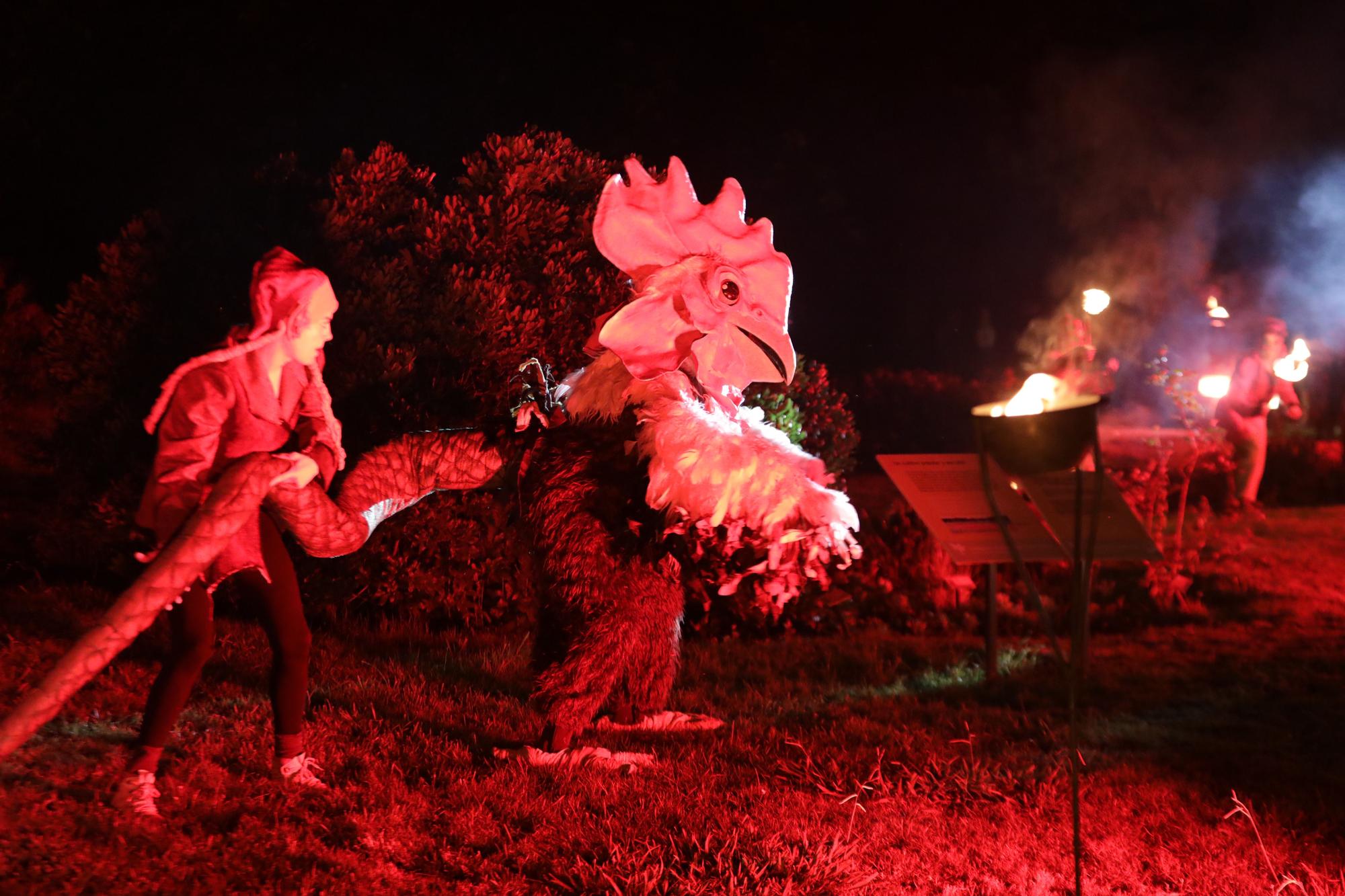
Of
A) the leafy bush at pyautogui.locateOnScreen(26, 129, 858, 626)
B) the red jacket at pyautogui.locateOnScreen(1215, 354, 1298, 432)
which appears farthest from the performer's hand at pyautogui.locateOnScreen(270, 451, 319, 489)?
the red jacket at pyautogui.locateOnScreen(1215, 354, 1298, 432)

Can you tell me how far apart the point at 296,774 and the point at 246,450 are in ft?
3.92

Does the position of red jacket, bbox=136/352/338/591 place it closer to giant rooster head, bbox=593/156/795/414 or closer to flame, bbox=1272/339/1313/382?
giant rooster head, bbox=593/156/795/414

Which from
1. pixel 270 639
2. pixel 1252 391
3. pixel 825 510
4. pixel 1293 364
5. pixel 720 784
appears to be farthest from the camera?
pixel 1293 364

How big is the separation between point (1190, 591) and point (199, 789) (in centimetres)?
690

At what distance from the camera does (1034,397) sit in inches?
165

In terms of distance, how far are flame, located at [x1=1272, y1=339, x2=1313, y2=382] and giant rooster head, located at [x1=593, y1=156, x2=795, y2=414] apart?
28.7ft

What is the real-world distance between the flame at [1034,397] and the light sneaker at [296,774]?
105 inches

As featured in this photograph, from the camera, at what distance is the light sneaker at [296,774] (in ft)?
12.8

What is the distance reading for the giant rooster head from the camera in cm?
403

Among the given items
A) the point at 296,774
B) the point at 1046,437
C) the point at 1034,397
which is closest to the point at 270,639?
the point at 296,774

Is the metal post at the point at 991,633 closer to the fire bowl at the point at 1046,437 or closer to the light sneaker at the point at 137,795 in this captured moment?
the fire bowl at the point at 1046,437

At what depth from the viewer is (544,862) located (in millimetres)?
3477

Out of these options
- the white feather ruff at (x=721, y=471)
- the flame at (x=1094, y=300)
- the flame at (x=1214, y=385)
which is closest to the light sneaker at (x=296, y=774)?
the white feather ruff at (x=721, y=471)

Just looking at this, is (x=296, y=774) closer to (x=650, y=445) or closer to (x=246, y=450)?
(x=246, y=450)
